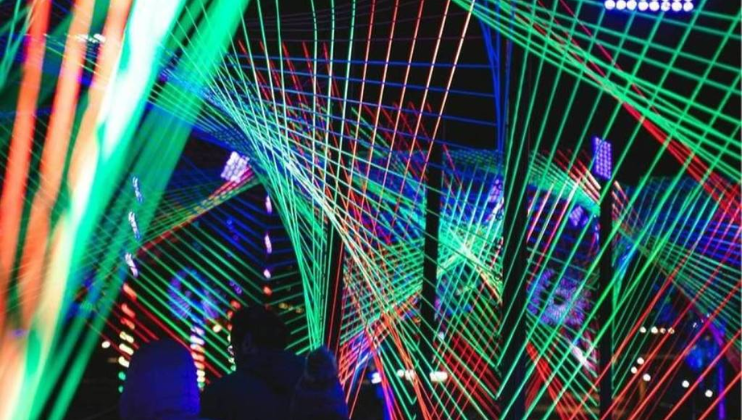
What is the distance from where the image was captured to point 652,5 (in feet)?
30.7

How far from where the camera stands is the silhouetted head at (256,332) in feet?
17.1

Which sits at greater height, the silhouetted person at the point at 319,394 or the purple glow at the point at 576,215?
the silhouetted person at the point at 319,394

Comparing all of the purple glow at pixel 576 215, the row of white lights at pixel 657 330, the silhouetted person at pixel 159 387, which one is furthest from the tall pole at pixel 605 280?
the row of white lights at pixel 657 330

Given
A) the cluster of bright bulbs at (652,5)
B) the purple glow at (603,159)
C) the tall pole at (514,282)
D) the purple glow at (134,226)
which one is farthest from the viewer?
the purple glow at (134,226)

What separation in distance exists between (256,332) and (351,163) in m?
2.96

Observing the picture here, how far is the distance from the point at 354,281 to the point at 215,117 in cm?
235

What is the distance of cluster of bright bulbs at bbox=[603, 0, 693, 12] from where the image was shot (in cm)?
902

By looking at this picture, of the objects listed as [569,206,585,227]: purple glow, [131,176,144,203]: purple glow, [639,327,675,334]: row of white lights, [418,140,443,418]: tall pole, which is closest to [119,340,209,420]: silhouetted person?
[418,140,443,418]: tall pole

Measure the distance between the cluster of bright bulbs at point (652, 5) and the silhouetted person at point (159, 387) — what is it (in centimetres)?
582

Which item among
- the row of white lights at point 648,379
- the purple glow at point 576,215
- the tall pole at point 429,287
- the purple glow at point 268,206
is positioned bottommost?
the row of white lights at point 648,379

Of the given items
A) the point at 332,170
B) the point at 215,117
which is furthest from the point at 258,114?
the point at 215,117

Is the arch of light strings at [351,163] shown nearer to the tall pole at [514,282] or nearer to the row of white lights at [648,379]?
the tall pole at [514,282]

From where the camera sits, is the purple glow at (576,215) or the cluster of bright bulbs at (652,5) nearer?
the cluster of bright bulbs at (652,5)

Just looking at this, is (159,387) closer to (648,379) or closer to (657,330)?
(648,379)
